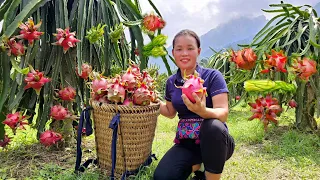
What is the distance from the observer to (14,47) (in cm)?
145

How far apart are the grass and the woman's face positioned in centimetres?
51

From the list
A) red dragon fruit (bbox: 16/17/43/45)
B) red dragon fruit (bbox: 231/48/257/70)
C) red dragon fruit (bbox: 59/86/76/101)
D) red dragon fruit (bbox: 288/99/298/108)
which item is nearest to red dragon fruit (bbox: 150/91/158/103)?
red dragon fruit (bbox: 59/86/76/101)

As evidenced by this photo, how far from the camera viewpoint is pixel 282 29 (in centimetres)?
252

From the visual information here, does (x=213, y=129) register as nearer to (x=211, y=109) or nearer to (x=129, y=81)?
(x=211, y=109)

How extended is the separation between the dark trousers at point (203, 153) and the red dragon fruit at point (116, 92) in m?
0.33

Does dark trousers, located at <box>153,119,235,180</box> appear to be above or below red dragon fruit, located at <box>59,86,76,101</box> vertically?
below

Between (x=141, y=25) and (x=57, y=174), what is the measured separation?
870 mm

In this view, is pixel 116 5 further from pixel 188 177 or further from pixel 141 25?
pixel 188 177

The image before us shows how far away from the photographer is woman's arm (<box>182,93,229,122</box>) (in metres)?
1.13

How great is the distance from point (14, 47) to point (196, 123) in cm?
86

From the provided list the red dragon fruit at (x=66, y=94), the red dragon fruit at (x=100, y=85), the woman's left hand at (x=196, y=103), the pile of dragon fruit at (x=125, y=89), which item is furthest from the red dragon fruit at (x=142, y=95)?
the red dragon fruit at (x=66, y=94)

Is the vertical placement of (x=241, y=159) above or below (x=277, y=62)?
below

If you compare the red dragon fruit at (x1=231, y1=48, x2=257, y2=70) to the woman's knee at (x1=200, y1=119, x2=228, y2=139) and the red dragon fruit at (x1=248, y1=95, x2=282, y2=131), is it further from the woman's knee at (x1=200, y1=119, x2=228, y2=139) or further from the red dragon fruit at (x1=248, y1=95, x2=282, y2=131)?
the woman's knee at (x1=200, y1=119, x2=228, y2=139)

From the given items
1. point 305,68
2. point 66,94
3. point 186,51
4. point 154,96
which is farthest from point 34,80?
point 305,68
